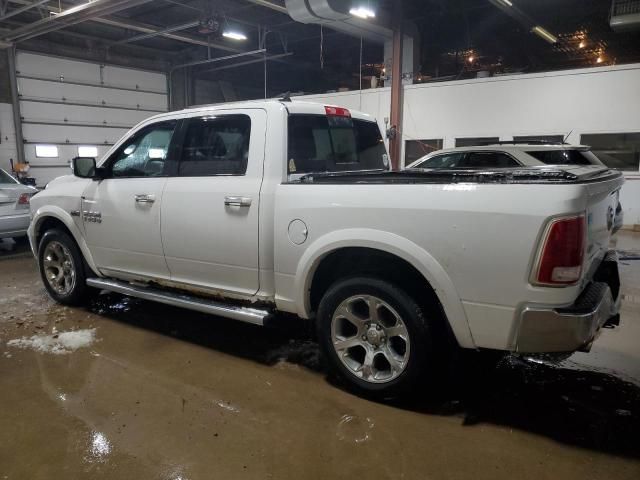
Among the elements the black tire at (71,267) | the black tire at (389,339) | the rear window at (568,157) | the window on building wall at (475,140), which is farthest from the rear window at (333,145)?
the window on building wall at (475,140)

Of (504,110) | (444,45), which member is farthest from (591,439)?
(444,45)

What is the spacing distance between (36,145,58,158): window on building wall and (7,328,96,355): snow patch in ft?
39.4

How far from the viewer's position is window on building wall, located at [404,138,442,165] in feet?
40.1

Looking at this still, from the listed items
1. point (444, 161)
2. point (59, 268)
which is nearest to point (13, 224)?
point (59, 268)

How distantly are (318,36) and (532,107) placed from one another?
7.38 meters

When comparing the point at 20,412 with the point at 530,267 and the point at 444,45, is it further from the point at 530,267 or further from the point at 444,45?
the point at 444,45

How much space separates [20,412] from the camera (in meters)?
2.74

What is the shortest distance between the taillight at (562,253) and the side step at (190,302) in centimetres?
178

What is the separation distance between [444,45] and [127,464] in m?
15.0

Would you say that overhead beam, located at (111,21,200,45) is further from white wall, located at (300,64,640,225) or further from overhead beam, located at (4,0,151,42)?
white wall, located at (300,64,640,225)

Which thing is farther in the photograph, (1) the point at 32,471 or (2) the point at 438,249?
(2) the point at 438,249

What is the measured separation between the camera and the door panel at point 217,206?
314cm

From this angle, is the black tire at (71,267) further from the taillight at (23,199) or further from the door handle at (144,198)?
the taillight at (23,199)

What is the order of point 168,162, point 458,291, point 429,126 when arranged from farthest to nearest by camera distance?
point 429,126, point 168,162, point 458,291
